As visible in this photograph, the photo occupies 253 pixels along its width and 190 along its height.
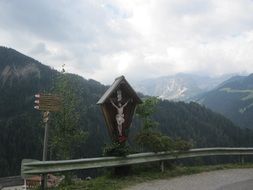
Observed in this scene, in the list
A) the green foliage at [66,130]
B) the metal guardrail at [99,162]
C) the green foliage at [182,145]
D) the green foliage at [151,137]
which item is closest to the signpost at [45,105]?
the metal guardrail at [99,162]

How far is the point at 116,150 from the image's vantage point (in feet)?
56.2

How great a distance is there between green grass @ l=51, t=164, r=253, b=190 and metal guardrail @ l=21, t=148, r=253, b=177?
0.54 m

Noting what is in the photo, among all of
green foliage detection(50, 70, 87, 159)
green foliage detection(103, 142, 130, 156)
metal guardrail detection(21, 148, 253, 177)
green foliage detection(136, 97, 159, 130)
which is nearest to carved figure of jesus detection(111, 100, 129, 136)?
green foliage detection(103, 142, 130, 156)

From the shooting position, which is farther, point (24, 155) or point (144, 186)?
point (24, 155)

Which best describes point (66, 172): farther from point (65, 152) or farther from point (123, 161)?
point (65, 152)

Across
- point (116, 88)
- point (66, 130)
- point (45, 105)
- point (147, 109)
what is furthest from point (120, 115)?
point (45, 105)

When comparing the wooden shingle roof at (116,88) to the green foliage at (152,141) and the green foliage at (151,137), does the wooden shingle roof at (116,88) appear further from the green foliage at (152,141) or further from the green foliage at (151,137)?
the green foliage at (152,141)

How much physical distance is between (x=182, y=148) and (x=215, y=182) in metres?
3.60

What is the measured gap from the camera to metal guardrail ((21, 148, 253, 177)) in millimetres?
13961

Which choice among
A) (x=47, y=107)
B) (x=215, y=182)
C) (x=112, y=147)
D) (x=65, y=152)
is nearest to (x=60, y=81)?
(x=65, y=152)

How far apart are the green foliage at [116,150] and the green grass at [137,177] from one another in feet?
2.85

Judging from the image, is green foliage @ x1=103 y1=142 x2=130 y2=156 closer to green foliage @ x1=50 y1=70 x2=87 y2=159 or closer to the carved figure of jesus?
the carved figure of jesus

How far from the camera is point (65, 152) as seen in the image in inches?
802

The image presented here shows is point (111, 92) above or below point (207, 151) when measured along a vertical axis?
above
